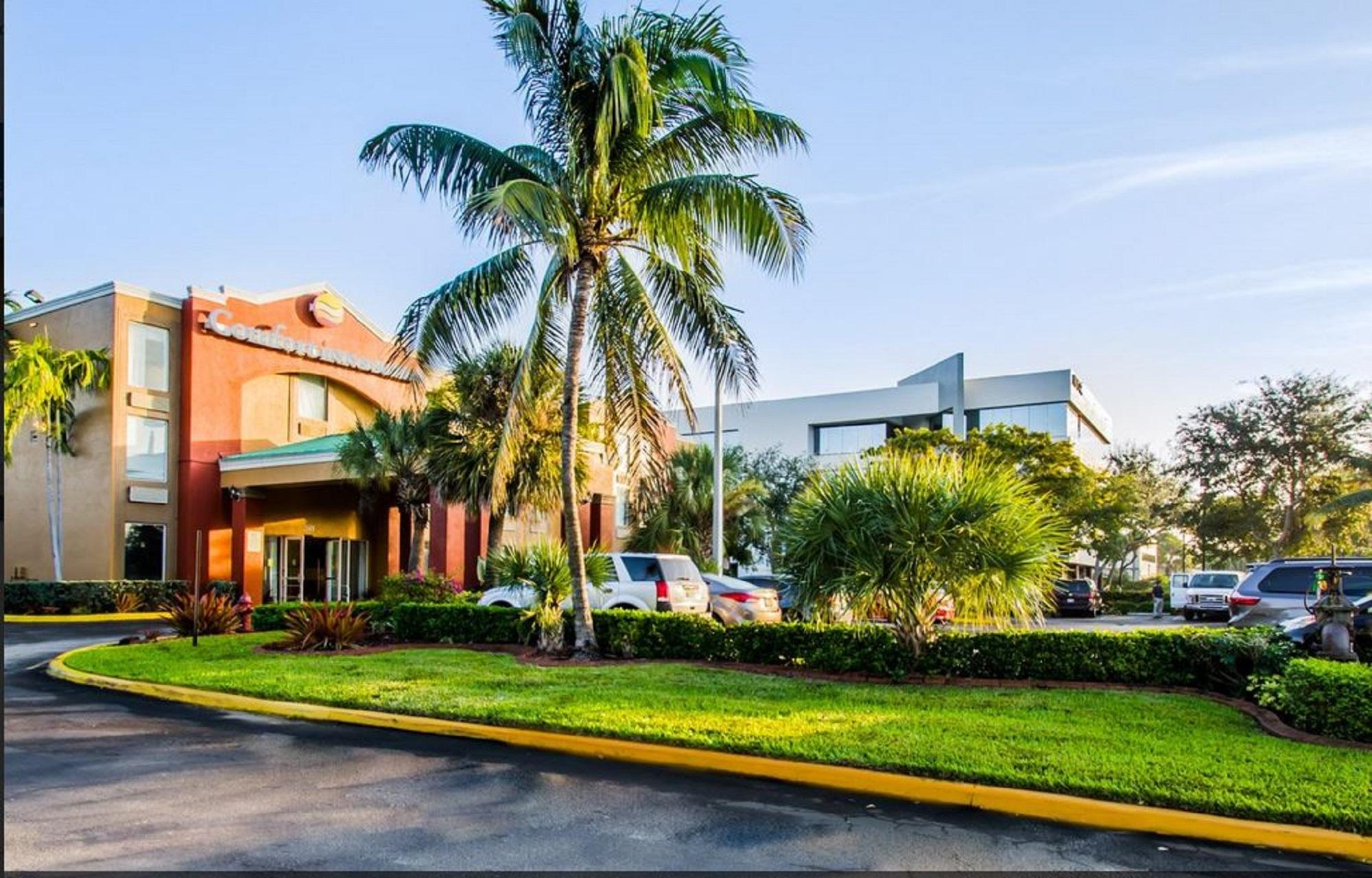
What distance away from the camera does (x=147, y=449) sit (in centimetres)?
2805

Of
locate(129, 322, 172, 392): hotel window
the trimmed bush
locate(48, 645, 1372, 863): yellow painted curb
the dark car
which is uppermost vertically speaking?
locate(129, 322, 172, 392): hotel window

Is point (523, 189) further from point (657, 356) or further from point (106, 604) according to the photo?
point (106, 604)

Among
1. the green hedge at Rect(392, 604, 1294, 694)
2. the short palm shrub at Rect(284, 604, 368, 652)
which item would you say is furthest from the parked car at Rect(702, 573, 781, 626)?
the short palm shrub at Rect(284, 604, 368, 652)

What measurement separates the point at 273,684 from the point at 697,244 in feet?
26.7

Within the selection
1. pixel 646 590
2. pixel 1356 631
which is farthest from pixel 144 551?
pixel 1356 631

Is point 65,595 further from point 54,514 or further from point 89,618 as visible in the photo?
point 54,514

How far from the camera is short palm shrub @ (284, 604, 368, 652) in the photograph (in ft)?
52.2

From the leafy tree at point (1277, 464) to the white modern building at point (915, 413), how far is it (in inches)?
350

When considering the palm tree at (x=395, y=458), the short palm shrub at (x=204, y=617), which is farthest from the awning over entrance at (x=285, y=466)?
the short palm shrub at (x=204, y=617)

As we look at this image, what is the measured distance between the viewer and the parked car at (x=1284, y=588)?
1673 centimetres

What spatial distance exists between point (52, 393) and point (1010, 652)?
2461cm

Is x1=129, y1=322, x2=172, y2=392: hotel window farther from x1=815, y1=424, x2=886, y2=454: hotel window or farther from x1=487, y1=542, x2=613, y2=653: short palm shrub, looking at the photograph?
x1=815, y1=424, x2=886, y2=454: hotel window

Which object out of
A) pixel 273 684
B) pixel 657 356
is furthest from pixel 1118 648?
pixel 273 684

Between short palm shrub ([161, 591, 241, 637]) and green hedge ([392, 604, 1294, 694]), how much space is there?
9.04 m
